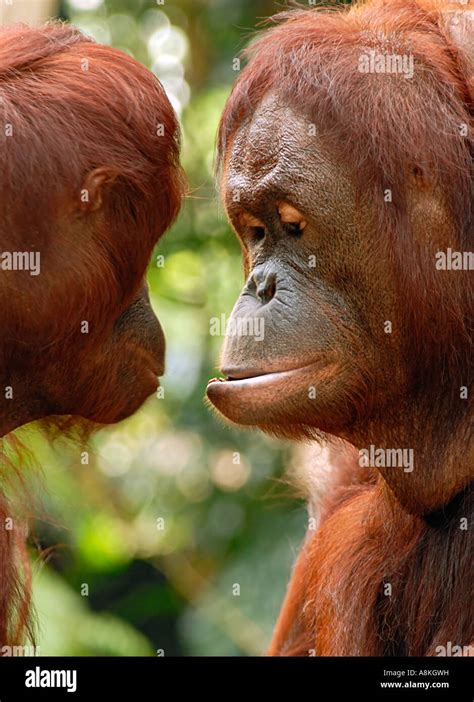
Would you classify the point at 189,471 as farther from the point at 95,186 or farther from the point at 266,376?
the point at 266,376

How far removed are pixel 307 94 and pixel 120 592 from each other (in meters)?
4.98

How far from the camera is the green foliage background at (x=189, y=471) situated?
6449mm

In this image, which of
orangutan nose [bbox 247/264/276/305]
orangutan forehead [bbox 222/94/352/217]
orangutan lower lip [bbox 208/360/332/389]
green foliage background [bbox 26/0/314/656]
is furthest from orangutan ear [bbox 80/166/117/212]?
green foliage background [bbox 26/0/314/656]

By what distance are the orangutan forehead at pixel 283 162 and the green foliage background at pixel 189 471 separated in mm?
3130

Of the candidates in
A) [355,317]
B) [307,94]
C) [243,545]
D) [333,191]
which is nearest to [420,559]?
[355,317]

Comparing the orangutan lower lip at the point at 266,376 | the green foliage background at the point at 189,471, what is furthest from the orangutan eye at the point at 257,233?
the green foliage background at the point at 189,471

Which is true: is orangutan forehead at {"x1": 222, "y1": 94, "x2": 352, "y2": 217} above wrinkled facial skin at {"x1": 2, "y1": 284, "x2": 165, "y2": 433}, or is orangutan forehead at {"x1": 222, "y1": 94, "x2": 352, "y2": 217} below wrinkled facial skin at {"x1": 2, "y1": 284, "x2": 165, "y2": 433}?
above

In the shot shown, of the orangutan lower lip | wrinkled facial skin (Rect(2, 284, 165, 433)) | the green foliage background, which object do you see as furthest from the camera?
the green foliage background

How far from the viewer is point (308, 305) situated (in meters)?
3.16

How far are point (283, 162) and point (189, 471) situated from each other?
3.77 m

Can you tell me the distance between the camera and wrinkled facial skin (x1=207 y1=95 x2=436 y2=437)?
3.13 metres

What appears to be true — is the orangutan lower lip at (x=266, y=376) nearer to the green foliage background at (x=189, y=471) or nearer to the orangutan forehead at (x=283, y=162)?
the orangutan forehead at (x=283, y=162)

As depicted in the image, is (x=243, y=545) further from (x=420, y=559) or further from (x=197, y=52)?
(x=420, y=559)

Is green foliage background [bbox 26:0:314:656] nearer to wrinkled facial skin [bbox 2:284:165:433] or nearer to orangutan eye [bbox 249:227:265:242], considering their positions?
wrinkled facial skin [bbox 2:284:165:433]
